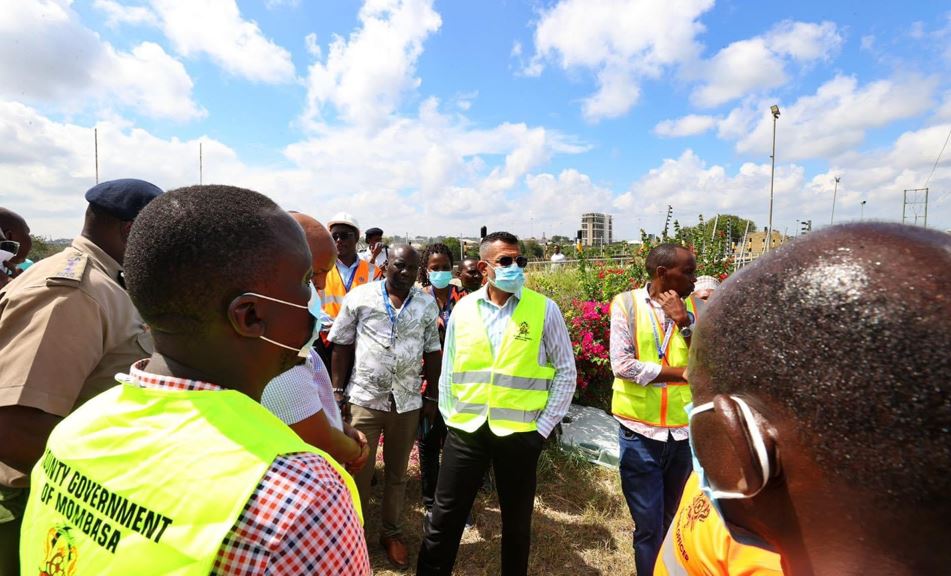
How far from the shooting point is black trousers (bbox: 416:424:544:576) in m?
2.96

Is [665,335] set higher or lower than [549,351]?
higher

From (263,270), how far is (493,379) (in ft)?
6.89

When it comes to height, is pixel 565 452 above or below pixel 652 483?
below

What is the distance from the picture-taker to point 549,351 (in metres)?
3.19

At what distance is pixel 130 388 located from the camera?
1004 millimetres

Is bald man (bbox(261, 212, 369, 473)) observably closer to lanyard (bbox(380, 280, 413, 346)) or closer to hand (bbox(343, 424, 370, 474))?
hand (bbox(343, 424, 370, 474))

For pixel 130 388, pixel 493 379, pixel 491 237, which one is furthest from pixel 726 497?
pixel 491 237

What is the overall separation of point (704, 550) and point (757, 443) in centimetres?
55

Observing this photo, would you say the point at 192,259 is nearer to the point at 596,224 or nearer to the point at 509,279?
the point at 509,279

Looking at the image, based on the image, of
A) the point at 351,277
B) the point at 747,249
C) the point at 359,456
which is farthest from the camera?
the point at 747,249

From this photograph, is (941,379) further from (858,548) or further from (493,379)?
(493,379)

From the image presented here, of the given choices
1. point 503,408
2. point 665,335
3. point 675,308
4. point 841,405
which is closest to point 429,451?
point 503,408

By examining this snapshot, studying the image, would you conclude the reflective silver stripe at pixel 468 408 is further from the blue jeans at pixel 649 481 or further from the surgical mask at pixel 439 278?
the surgical mask at pixel 439 278

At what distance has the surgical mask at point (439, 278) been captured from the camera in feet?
17.0
